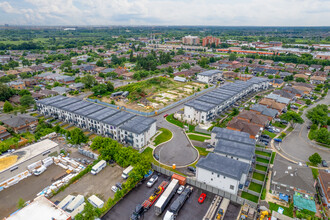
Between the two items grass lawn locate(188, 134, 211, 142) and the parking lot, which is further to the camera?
grass lawn locate(188, 134, 211, 142)

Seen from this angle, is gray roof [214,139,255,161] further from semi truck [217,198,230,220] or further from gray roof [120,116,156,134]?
gray roof [120,116,156,134]

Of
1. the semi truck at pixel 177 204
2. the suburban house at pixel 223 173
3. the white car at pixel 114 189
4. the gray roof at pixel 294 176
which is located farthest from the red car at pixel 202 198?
the white car at pixel 114 189

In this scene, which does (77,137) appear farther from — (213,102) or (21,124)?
(213,102)

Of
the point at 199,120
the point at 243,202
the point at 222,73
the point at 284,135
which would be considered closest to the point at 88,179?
the point at 243,202

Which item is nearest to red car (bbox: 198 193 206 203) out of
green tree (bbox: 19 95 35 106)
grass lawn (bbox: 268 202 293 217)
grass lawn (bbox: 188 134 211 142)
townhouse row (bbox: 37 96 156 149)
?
grass lawn (bbox: 268 202 293 217)

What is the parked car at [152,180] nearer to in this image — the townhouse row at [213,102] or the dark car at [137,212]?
the dark car at [137,212]

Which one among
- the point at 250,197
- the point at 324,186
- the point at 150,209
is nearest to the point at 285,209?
the point at 250,197

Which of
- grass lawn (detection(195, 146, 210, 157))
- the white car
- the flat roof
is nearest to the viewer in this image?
the flat roof
